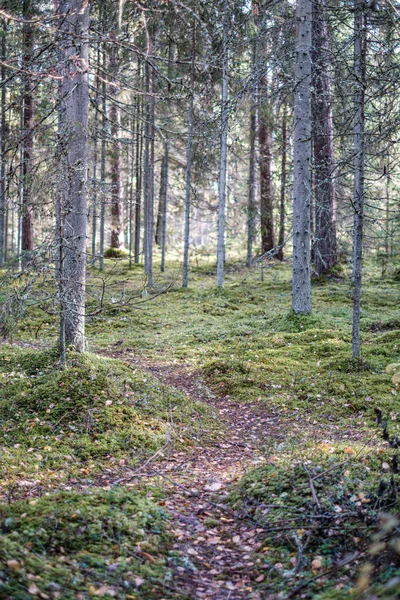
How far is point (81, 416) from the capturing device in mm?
6215

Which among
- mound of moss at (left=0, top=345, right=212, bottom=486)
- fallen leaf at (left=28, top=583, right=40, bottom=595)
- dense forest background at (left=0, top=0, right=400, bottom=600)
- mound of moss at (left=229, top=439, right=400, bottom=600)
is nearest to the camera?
fallen leaf at (left=28, top=583, right=40, bottom=595)

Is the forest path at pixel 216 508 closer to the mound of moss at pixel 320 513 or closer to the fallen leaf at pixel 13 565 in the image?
the mound of moss at pixel 320 513

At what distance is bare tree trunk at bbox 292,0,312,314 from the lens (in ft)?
34.8

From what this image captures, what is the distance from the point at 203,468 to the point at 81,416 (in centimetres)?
162

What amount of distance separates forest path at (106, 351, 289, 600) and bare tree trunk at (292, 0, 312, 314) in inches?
164

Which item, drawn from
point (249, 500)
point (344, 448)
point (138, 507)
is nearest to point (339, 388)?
point (344, 448)

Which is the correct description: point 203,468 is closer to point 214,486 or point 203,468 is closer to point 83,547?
point 214,486

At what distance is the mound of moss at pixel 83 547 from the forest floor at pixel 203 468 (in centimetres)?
1

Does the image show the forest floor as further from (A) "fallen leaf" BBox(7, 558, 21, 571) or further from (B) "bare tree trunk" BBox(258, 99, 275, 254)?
(B) "bare tree trunk" BBox(258, 99, 275, 254)

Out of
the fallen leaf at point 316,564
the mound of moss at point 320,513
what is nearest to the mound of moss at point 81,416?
the mound of moss at point 320,513

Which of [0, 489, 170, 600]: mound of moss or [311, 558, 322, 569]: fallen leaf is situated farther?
[311, 558, 322, 569]: fallen leaf

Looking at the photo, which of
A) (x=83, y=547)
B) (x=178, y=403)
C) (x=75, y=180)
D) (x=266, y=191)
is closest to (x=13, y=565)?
(x=83, y=547)

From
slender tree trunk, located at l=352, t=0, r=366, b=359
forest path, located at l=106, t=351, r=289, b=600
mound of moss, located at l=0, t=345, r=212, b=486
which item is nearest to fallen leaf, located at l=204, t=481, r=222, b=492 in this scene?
forest path, located at l=106, t=351, r=289, b=600

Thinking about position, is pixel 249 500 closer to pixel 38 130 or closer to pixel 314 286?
pixel 38 130
